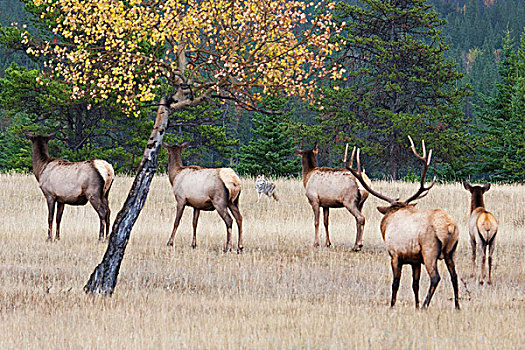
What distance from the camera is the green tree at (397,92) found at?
40156 millimetres

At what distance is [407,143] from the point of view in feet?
134

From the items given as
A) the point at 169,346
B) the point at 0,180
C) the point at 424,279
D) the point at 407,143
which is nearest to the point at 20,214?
the point at 0,180

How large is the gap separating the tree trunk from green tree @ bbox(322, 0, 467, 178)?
31.1 meters

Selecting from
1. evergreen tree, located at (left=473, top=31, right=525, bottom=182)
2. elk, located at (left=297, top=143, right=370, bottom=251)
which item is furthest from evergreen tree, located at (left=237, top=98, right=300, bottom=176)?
elk, located at (left=297, top=143, right=370, bottom=251)

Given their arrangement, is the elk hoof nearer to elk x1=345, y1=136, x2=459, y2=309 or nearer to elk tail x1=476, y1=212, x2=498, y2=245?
elk tail x1=476, y1=212, x2=498, y2=245

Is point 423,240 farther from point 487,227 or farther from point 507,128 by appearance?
point 507,128

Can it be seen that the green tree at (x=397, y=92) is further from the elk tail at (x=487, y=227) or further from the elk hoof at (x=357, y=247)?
the elk tail at (x=487, y=227)

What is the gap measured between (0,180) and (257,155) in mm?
23698

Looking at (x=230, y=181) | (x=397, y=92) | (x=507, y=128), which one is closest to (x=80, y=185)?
(x=230, y=181)

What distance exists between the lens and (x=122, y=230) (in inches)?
364

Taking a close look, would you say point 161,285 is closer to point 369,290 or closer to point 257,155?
point 369,290

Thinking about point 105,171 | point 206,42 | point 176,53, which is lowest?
point 105,171

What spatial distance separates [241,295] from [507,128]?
122 ft

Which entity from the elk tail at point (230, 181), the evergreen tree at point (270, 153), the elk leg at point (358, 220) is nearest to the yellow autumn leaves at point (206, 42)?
the elk tail at point (230, 181)
